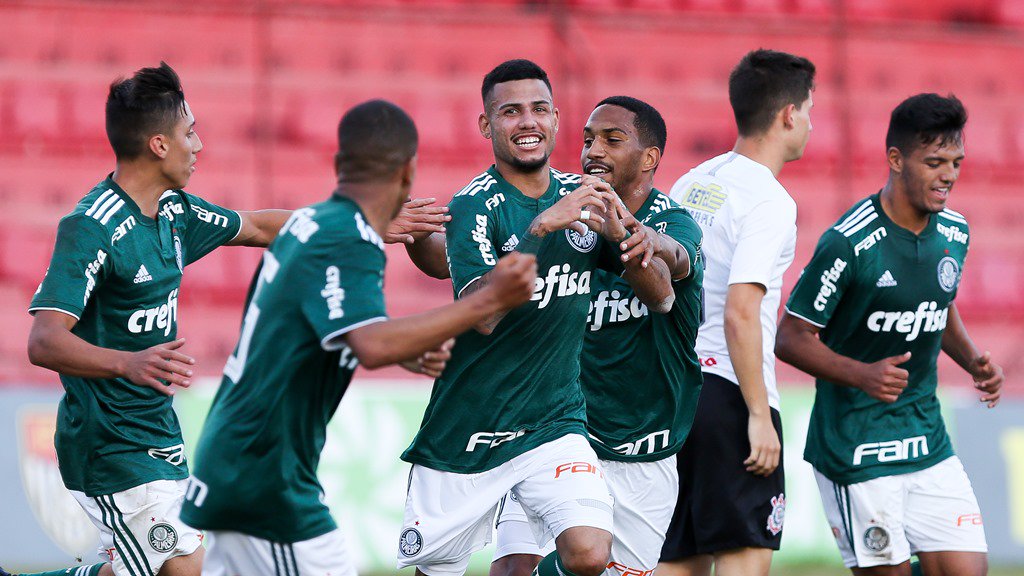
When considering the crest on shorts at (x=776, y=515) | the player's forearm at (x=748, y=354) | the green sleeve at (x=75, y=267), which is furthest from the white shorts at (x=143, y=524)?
the crest on shorts at (x=776, y=515)

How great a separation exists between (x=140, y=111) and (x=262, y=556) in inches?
84.7

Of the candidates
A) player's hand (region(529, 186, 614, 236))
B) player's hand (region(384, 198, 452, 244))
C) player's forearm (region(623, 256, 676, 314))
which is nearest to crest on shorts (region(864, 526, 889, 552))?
player's forearm (region(623, 256, 676, 314))

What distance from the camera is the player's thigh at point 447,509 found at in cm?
529

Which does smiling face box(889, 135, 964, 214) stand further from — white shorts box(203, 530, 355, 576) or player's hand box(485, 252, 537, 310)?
white shorts box(203, 530, 355, 576)

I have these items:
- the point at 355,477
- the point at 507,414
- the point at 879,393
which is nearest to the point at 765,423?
the point at 879,393

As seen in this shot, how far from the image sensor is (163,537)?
5406 mm

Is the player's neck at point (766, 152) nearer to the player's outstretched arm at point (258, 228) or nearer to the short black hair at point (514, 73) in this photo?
the short black hair at point (514, 73)

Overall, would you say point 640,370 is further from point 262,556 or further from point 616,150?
point 262,556

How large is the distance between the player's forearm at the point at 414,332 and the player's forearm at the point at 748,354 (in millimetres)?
1865

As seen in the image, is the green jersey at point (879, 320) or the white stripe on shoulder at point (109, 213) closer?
the white stripe on shoulder at point (109, 213)

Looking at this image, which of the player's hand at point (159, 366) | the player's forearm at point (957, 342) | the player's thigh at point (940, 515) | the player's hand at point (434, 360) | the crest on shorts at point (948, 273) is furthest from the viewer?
the player's forearm at point (957, 342)

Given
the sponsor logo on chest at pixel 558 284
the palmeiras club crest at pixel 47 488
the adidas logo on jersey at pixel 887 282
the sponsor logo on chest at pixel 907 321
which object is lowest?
the palmeiras club crest at pixel 47 488

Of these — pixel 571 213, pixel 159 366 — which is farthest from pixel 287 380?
pixel 571 213

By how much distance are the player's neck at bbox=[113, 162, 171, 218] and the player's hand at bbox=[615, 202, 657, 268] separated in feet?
6.36
